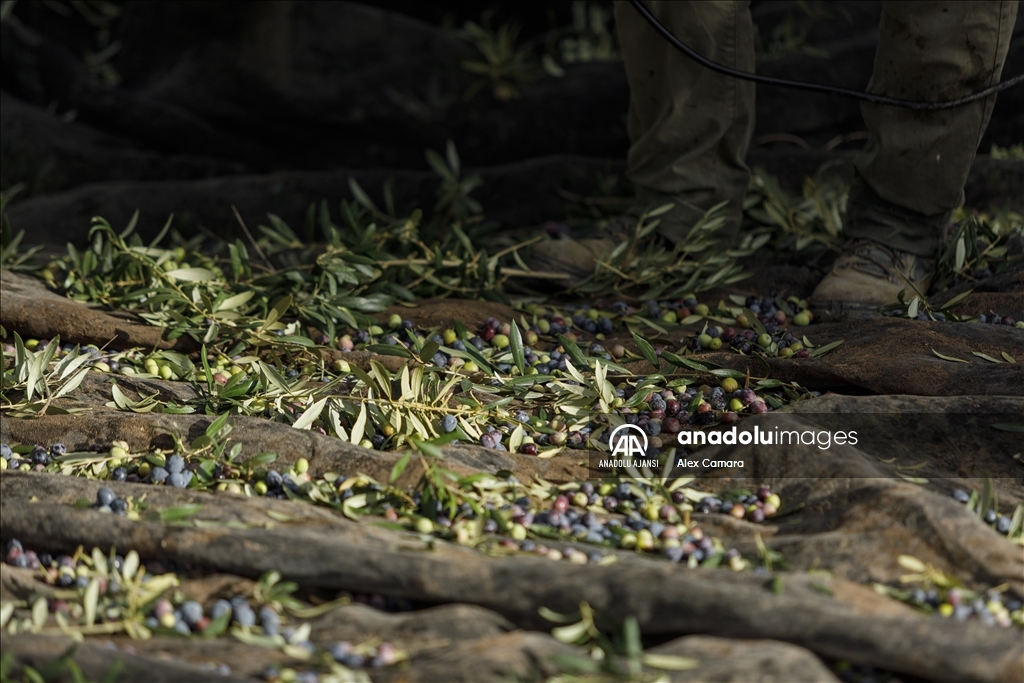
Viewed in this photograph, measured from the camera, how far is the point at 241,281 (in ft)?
9.50

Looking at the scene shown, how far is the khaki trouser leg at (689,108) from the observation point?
276 cm

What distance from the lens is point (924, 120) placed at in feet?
8.41

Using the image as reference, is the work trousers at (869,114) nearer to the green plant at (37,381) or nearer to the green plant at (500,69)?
the green plant at (500,69)

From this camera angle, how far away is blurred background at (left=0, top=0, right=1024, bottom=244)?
13.5ft

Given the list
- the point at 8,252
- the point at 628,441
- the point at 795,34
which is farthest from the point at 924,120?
the point at 8,252

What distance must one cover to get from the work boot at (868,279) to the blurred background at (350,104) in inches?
50.3

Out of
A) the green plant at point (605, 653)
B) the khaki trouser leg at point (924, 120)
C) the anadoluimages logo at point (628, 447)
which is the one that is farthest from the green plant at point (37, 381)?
the khaki trouser leg at point (924, 120)

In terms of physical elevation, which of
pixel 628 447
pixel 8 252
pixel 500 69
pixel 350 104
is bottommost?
pixel 628 447

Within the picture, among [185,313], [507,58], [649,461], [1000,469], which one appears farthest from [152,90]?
[1000,469]

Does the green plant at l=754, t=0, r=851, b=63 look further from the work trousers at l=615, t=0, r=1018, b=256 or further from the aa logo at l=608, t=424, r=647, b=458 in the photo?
the aa logo at l=608, t=424, r=647, b=458

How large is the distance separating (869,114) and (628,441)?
1385mm

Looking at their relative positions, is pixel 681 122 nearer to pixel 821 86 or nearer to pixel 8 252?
pixel 821 86

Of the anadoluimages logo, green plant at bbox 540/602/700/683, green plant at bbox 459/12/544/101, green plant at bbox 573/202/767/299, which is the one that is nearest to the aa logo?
the anadoluimages logo

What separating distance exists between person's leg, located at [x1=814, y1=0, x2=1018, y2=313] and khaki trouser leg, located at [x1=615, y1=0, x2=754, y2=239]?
1.28ft
